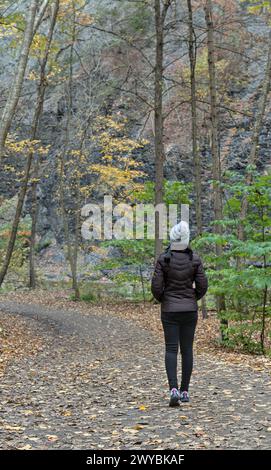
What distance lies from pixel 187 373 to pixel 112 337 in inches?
299

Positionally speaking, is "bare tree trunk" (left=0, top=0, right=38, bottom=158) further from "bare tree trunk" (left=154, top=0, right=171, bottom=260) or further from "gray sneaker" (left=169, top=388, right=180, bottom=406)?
"gray sneaker" (left=169, top=388, right=180, bottom=406)

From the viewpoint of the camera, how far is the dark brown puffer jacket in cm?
591

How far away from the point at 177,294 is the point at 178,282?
0.13 meters

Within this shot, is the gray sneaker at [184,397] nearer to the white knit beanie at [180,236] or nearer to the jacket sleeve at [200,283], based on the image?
Result: the jacket sleeve at [200,283]

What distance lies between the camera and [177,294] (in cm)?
594

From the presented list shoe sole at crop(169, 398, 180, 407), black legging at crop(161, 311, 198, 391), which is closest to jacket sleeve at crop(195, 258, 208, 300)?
black legging at crop(161, 311, 198, 391)

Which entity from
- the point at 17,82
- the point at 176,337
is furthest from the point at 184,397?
the point at 17,82

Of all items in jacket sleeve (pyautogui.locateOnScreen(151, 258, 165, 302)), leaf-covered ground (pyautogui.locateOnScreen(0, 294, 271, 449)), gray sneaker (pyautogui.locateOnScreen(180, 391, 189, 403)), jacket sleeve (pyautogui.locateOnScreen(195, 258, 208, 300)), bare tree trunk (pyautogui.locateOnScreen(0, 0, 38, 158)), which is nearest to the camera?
leaf-covered ground (pyautogui.locateOnScreen(0, 294, 271, 449))

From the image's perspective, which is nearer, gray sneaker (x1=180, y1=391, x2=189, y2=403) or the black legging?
the black legging

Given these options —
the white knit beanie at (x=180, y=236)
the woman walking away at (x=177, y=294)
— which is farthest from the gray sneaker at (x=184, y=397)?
the white knit beanie at (x=180, y=236)

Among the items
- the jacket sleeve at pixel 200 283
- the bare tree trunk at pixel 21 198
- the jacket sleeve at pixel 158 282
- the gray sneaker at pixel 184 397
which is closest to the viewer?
the jacket sleeve at pixel 158 282

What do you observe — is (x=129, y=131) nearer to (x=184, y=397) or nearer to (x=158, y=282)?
(x=158, y=282)

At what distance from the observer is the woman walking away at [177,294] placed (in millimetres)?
5922

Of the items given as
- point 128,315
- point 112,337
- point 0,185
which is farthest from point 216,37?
point 112,337
